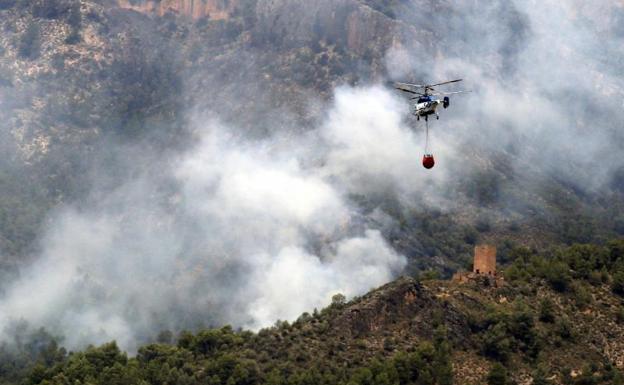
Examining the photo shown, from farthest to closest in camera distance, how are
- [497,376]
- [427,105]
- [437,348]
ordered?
[437,348], [497,376], [427,105]

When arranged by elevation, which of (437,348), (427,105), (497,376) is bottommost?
(497,376)

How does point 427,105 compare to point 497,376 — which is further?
point 497,376

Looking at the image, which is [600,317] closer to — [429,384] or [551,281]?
[551,281]

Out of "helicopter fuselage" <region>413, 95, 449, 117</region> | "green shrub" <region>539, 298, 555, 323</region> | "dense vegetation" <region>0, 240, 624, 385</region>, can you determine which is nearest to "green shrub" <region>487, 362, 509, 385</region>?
"dense vegetation" <region>0, 240, 624, 385</region>

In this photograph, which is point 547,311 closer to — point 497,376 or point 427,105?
point 497,376

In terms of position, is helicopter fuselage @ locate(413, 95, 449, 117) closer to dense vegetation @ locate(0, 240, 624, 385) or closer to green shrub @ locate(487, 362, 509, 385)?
dense vegetation @ locate(0, 240, 624, 385)

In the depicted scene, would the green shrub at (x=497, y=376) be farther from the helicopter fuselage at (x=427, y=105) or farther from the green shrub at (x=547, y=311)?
the helicopter fuselage at (x=427, y=105)

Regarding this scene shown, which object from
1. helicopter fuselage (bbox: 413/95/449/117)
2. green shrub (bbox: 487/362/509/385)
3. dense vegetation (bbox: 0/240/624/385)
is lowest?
green shrub (bbox: 487/362/509/385)

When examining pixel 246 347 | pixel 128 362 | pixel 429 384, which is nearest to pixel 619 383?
pixel 429 384

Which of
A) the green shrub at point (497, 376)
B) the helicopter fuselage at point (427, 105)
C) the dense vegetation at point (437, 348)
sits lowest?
the green shrub at point (497, 376)

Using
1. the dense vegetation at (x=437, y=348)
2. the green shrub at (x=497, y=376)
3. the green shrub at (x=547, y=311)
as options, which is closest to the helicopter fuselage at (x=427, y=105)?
the dense vegetation at (x=437, y=348)

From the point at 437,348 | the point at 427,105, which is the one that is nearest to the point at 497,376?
the point at 437,348
